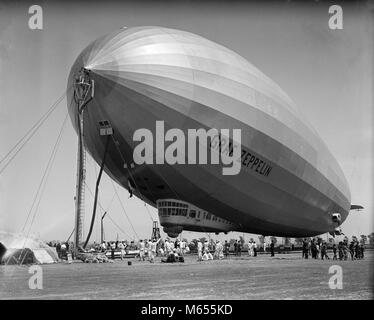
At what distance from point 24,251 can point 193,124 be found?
10063 mm

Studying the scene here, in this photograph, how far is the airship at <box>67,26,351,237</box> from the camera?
2012cm

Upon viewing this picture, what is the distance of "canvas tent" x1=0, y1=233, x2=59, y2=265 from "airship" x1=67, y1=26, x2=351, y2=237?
491 cm

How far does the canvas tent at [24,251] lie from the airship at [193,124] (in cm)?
491

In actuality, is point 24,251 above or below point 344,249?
above

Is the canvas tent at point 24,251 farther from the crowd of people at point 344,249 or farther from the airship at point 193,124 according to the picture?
the crowd of people at point 344,249

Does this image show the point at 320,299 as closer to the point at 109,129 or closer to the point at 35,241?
the point at 109,129

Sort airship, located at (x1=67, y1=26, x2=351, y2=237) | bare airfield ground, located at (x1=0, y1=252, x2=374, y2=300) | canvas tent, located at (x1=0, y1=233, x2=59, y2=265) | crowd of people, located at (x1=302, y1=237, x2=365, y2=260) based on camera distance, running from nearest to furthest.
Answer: bare airfield ground, located at (x1=0, y1=252, x2=374, y2=300) < canvas tent, located at (x1=0, y1=233, x2=59, y2=265) < airship, located at (x1=67, y1=26, x2=351, y2=237) < crowd of people, located at (x1=302, y1=237, x2=365, y2=260)

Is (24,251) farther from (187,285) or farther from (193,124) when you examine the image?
(187,285)

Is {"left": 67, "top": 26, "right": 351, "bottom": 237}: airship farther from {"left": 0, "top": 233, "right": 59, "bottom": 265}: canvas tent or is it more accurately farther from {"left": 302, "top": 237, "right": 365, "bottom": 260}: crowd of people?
{"left": 0, "top": 233, "right": 59, "bottom": 265}: canvas tent

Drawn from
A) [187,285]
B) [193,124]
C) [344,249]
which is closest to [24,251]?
[193,124]

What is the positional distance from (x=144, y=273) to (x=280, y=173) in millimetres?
11155

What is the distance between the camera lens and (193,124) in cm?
2100

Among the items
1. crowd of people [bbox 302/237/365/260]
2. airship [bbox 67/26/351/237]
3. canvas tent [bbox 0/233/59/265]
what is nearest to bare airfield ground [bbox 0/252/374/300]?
canvas tent [bbox 0/233/59/265]

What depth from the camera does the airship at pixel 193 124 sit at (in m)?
20.1
